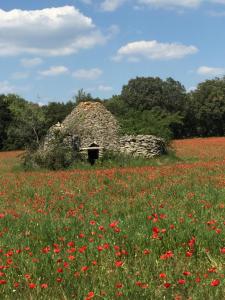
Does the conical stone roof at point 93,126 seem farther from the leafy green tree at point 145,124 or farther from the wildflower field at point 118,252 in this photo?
the wildflower field at point 118,252

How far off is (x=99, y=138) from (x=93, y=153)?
5.40 ft

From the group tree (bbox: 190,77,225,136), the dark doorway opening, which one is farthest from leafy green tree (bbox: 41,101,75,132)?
the dark doorway opening

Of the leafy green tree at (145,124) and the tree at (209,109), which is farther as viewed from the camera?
the tree at (209,109)

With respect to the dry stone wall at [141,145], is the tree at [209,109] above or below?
above

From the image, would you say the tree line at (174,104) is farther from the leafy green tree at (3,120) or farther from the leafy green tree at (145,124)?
the leafy green tree at (145,124)

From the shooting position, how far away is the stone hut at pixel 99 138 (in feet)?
106

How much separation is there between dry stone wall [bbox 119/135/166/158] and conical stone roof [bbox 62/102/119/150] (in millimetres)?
636

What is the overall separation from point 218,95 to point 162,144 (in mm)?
57005

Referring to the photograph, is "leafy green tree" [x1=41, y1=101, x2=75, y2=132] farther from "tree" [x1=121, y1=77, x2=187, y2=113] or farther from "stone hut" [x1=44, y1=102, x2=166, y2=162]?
"stone hut" [x1=44, y1=102, x2=166, y2=162]

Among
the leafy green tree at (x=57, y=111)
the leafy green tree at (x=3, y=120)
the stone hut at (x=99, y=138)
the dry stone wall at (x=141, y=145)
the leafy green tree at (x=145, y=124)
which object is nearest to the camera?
the dry stone wall at (x=141, y=145)

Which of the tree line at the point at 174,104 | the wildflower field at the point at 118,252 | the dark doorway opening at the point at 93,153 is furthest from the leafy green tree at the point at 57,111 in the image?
the wildflower field at the point at 118,252

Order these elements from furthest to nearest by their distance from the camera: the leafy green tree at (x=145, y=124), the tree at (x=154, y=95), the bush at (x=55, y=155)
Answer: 1. the tree at (x=154, y=95)
2. the leafy green tree at (x=145, y=124)
3. the bush at (x=55, y=155)

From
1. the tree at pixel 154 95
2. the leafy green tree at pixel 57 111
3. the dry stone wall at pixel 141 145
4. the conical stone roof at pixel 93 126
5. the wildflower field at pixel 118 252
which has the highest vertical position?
the tree at pixel 154 95

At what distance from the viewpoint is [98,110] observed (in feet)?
113
